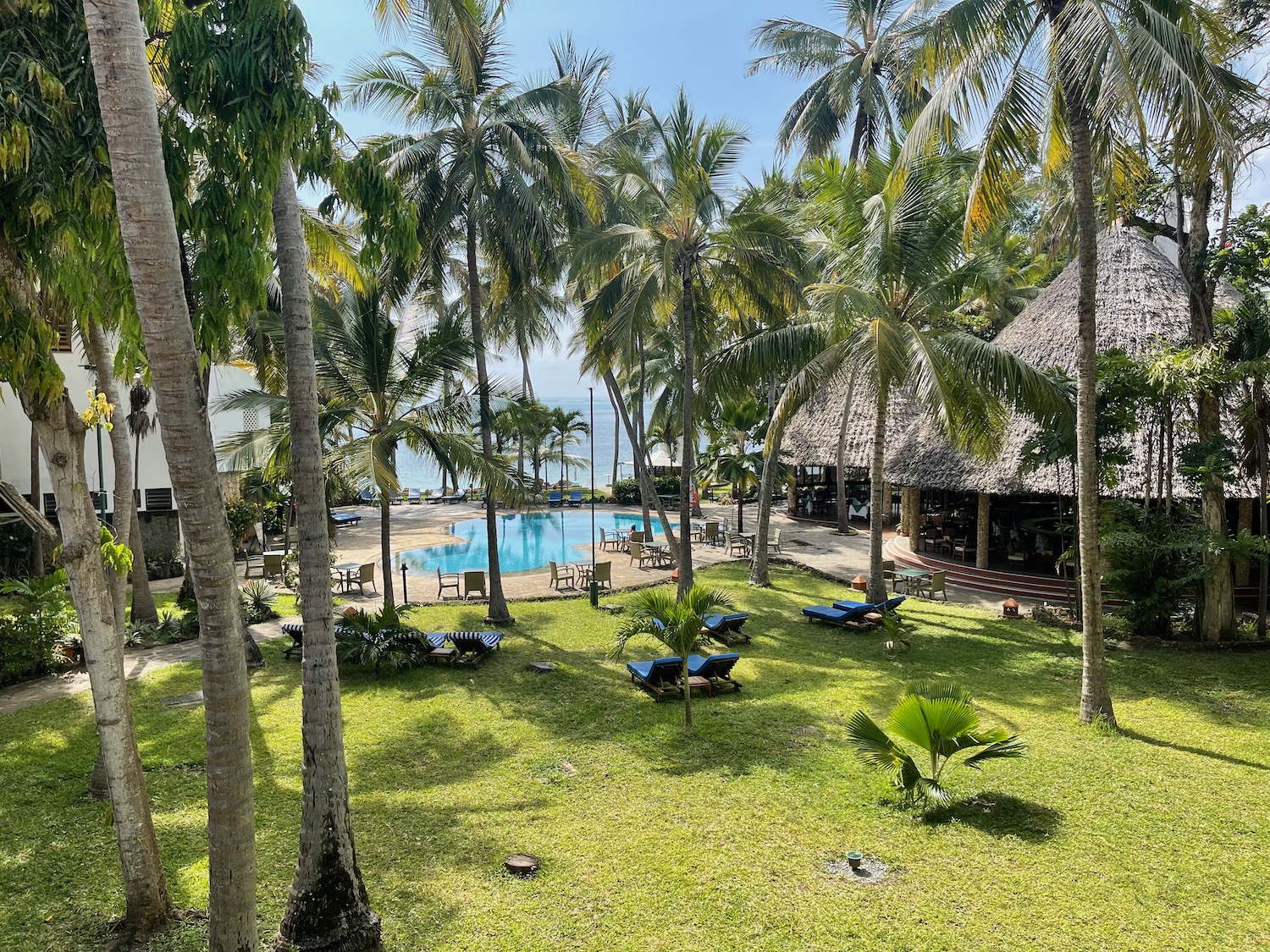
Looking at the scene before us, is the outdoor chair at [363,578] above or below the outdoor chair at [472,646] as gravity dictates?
above

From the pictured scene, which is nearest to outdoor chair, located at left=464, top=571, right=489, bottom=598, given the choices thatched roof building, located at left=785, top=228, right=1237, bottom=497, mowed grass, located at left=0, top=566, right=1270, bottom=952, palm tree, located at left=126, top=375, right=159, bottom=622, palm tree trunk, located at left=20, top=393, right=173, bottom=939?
mowed grass, located at left=0, top=566, right=1270, bottom=952

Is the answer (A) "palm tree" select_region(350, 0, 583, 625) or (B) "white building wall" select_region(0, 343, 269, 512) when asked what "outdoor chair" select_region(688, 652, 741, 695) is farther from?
(B) "white building wall" select_region(0, 343, 269, 512)

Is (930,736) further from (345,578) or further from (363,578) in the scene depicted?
(345,578)

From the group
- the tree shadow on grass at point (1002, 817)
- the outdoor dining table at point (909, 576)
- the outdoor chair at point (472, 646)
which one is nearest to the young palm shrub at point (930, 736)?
the tree shadow on grass at point (1002, 817)

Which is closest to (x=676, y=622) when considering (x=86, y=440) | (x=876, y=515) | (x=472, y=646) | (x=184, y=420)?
(x=472, y=646)

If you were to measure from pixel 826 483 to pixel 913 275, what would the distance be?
17.4 m

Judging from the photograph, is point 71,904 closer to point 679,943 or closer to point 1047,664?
point 679,943

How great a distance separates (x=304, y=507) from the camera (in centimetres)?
532

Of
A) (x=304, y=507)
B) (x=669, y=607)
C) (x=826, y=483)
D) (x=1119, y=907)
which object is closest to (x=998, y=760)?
(x=1119, y=907)

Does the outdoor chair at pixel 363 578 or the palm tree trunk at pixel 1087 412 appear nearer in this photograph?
the palm tree trunk at pixel 1087 412

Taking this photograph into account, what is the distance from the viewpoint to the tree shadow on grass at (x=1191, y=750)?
808 centimetres

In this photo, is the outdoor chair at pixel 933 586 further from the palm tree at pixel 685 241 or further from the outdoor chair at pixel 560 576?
Answer: the outdoor chair at pixel 560 576

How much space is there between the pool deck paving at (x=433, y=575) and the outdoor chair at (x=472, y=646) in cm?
428

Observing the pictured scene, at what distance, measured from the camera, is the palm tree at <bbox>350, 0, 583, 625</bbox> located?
13.0m
